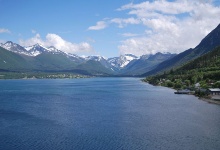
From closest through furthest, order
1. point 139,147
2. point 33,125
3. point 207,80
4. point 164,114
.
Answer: point 139,147 < point 33,125 < point 164,114 < point 207,80

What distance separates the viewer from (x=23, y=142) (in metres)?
56.9

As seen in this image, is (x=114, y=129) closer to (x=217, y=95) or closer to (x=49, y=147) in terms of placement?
(x=49, y=147)

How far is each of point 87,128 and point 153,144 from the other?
18638mm

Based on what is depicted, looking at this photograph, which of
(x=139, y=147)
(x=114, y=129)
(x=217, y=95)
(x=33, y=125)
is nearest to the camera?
(x=139, y=147)

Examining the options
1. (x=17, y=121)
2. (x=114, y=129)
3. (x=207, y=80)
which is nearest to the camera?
(x=114, y=129)

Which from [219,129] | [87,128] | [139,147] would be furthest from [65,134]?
[219,129]

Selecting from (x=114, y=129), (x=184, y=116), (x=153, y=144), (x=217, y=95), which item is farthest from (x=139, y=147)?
(x=217, y=95)

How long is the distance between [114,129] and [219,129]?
74.0 feet

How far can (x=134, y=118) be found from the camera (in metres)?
79.9

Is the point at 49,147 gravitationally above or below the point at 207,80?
below

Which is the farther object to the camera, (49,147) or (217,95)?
(217,95)

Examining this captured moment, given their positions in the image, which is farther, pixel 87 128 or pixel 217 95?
pixel 217 95

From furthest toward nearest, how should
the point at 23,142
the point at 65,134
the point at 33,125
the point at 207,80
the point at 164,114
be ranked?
the point at 207,80 < the point at 164,114 < the point at 33,125 < the point at 65,134 < the point at 23,142

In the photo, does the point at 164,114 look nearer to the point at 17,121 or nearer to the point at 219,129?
the point at 219,129
